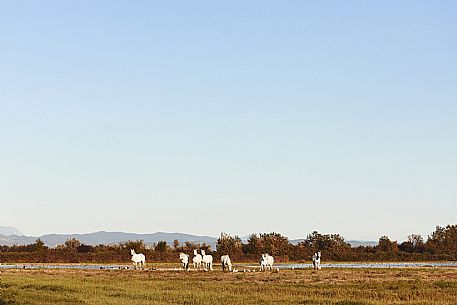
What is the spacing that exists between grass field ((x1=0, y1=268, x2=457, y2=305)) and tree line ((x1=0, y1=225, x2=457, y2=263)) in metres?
35.0

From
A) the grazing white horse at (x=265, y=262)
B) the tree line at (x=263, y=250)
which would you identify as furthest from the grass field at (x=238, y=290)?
the tree line at (x=263, y=250)

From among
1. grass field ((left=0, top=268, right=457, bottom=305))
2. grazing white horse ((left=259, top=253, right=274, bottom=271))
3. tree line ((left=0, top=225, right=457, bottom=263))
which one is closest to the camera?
grass field ((left=0, top=268, right=457, bottom=305))

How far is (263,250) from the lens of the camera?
291 feet

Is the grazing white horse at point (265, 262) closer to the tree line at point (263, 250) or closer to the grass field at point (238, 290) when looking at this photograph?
the grass field at point (238, 290)

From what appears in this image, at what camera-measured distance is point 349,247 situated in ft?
319

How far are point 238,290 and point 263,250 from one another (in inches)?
2079

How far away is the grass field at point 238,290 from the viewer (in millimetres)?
31422

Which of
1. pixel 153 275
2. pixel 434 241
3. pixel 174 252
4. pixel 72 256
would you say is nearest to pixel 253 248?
pixel 174 252

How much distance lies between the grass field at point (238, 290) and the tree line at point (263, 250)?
35050mm

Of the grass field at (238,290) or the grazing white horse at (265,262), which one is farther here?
the grazing white horse at (265,262)

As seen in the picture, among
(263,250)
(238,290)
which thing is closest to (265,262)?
(238,290)

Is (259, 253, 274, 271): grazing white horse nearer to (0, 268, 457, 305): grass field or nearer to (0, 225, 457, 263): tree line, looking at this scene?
(0, 268, 457, 305): grass field

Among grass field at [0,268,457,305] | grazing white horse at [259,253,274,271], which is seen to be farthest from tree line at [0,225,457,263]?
grass field at [0,268,457,305]

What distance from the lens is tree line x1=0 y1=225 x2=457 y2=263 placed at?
81.7m
